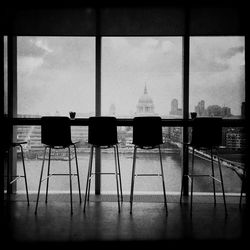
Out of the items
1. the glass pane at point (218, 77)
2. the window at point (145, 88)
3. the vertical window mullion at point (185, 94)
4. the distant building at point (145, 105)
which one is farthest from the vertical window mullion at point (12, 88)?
the glass pane at point (218, 77)

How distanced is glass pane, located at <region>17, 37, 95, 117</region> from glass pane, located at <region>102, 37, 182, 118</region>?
385 millimetres

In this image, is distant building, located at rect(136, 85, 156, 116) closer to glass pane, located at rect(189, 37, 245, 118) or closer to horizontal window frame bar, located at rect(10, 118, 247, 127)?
glass pane, located at rect(189, 37, 245, 118)

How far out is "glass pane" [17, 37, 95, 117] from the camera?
4.39 m

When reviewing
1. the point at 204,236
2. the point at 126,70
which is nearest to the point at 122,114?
the point at 126,70

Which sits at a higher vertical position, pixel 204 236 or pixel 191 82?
pixel 191 82

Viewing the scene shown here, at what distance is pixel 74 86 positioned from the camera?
14.5 feet

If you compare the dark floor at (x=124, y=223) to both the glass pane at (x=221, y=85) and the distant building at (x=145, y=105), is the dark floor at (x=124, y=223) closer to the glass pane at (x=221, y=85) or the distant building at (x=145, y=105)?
the glass pane at (x=221, y=85)

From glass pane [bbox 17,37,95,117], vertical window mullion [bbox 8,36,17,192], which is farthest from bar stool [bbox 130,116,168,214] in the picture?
vertical window mullion [bbox 8,36,17,192]

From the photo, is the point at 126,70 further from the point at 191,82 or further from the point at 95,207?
the point at 95,207

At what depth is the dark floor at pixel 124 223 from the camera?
2.59 meters

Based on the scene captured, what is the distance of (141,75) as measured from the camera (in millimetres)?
4406

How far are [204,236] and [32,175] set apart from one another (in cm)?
290

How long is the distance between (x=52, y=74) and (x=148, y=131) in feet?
6.61

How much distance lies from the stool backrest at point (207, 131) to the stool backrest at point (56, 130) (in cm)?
165
